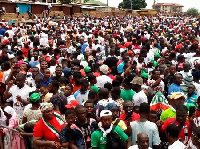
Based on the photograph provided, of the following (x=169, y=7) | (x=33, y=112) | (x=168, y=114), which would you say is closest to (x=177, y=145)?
(x=168, y=114)

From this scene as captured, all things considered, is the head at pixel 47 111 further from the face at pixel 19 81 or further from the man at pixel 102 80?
the man at pixel 102 80

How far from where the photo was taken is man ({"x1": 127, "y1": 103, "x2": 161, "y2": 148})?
4.32 meters

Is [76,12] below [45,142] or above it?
above

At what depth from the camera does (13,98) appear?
20.2ft

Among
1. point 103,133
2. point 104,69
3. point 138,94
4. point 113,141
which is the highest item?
point 104,69

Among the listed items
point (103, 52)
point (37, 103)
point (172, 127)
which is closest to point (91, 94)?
point (37, 103)

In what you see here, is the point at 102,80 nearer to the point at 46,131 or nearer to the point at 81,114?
the point at 81,114

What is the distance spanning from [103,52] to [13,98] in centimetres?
597

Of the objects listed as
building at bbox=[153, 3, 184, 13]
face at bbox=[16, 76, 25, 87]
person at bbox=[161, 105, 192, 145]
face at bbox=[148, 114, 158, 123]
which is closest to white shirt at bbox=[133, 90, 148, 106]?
face at bbox=[148, 114, 158, 123]

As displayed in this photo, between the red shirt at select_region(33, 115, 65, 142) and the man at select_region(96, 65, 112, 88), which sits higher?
the man at select_region(96, 65, 112, 88)

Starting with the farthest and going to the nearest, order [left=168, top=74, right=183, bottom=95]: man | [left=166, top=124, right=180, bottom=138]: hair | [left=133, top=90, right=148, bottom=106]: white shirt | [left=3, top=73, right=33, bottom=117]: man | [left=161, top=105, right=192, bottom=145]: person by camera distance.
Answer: [left=168, top=74, right=183, bottom=95]: man
[left=3, top=73, right=33, bottom=117]: man
[left=133, top=90, right=148, bottom=106]: white shirt
[left=161, top=105, right=192, bottom=145]: person
[left=166, top=124, right=180, bottom=138]: hair

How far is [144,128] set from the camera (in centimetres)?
433

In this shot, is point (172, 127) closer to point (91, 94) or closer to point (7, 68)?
point (91, 94)

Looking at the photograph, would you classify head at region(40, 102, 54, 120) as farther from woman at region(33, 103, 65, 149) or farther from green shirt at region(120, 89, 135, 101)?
green shirt at region(120, 89, 135, 101)
